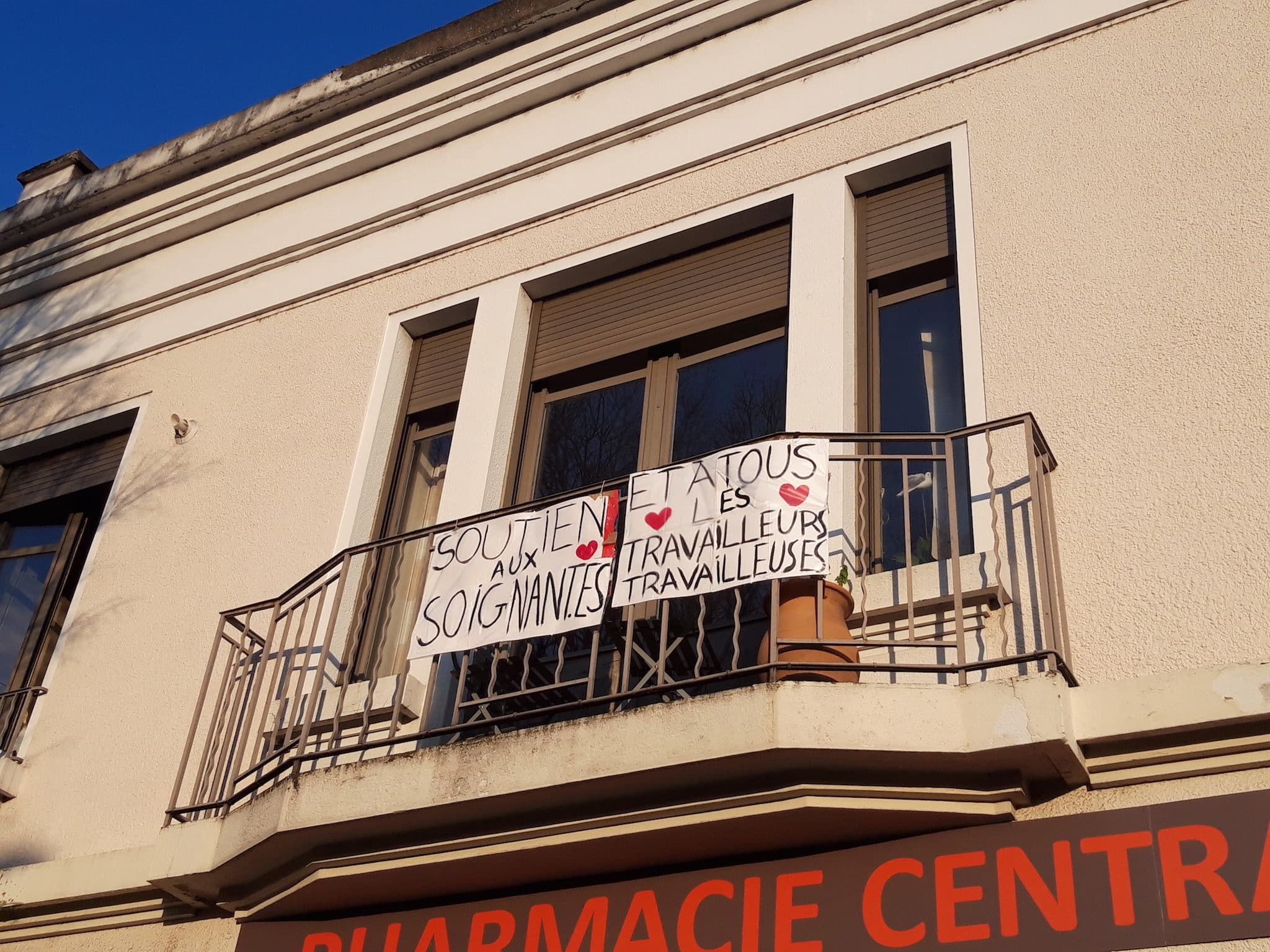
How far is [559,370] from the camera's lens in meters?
8.05

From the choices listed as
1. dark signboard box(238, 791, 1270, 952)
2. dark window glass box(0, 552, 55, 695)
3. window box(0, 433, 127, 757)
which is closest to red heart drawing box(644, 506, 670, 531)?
dark signboard box(238, 791, 1270, 952)

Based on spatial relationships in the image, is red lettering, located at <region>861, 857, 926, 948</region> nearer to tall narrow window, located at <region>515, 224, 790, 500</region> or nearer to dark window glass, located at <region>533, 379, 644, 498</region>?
tall narrow window, located at <region>515, 224, 790, 500</region>

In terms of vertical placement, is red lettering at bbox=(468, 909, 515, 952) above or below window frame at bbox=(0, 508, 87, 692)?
below

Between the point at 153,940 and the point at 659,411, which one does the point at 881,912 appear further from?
the point at 153,940

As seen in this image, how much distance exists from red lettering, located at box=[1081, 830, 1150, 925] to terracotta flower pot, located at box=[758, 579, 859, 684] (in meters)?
1.06

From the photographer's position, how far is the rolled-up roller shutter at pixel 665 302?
24.9 ft

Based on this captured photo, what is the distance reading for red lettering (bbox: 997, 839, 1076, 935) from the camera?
4.69 m

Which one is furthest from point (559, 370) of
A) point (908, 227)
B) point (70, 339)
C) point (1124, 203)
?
point (70, 339)

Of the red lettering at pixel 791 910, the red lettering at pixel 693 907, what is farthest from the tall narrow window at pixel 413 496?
the red lettering at pixel 791 910

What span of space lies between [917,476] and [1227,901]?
255 cm

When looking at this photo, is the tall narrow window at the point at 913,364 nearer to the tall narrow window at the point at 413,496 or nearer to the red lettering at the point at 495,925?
the red lettering at the point at 495,925

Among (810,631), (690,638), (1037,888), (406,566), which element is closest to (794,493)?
(810,631)

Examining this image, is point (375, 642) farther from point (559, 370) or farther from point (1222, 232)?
point (1222, 232)

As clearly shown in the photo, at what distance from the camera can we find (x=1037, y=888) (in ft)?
15.8
